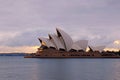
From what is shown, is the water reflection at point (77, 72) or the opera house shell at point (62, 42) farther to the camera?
the opera house shell at point (62, 42)

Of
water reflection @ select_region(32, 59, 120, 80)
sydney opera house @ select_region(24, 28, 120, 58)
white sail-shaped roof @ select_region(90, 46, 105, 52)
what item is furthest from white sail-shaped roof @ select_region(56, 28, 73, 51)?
water reflection @ select_region(32, 59, 120, 80)

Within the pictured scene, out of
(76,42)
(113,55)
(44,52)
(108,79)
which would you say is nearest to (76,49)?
(76,42)

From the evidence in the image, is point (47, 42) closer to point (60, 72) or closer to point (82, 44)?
point (82, 44)

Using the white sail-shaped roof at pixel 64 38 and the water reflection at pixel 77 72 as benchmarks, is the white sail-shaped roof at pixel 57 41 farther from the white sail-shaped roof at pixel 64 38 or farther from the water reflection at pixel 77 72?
the water reflection at pixel 77 72

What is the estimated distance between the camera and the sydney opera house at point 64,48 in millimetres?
86662

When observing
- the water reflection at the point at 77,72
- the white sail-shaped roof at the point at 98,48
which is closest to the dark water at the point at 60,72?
the water reflection at the point at 77,72

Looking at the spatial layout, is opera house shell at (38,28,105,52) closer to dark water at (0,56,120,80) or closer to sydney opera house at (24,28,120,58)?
sydney opera house at (24,28,120,58)

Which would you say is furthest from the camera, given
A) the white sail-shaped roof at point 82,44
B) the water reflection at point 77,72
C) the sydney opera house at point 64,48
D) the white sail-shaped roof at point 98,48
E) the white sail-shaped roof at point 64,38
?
the white sail-shaped roof at point 98,48

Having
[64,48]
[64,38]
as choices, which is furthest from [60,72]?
[64,48]

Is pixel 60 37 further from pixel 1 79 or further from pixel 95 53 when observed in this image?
pixel 1 79

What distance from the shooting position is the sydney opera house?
86662mm

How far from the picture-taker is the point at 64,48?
91500 mm

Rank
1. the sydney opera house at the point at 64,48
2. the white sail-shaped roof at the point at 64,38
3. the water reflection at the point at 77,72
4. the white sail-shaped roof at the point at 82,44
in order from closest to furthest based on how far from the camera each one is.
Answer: the water reflection at the point at 77,72, the white sail-shaped roof at the point at 64,38, the sydney opera house at the point at 64,48, the white sail-shaped roof at the point at 82,44

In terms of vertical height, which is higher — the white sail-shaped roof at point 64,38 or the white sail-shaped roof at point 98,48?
the white sail-shaped roof at point 64,38
